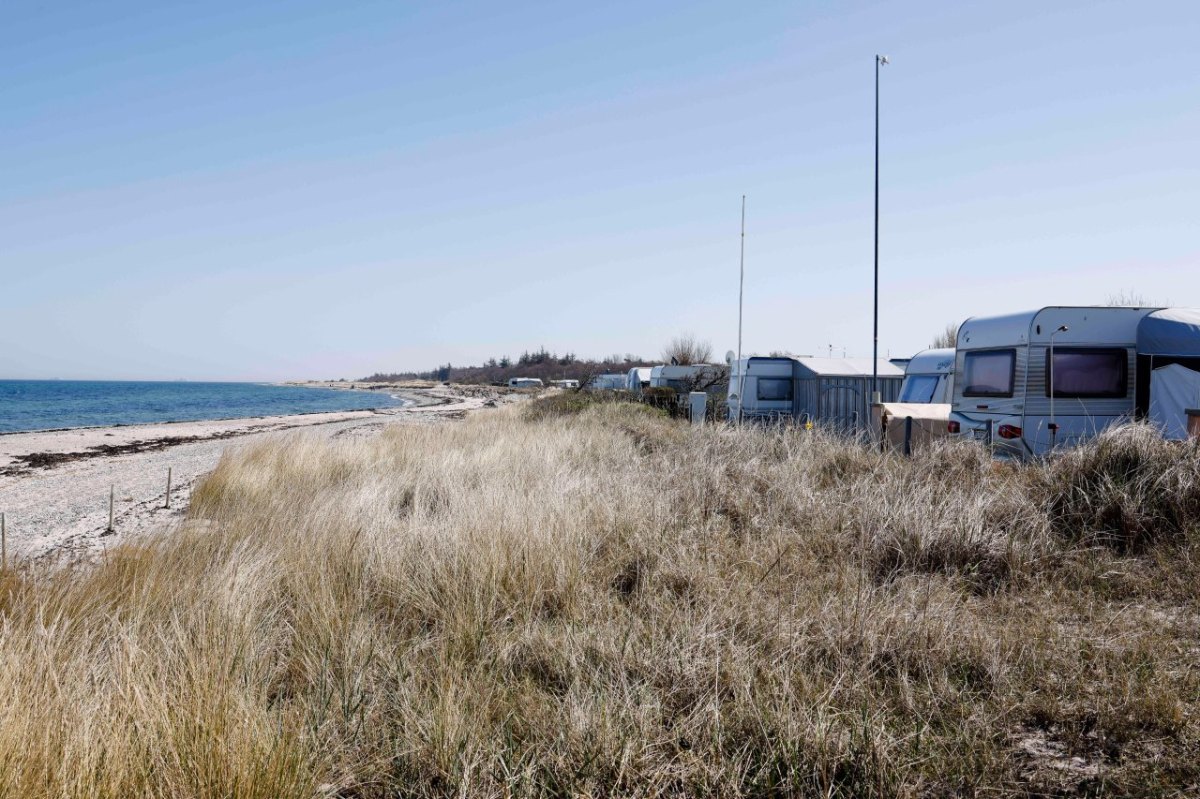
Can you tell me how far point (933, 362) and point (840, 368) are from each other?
263 centimetres

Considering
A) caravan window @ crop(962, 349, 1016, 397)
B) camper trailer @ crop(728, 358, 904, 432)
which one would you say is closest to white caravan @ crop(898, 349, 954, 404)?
camper trailer @ crop(728, 358, 904, 432)

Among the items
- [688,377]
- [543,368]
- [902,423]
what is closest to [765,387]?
[902,423]

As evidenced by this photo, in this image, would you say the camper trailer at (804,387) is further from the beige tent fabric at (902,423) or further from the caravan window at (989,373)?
the caravan window at (989,373)

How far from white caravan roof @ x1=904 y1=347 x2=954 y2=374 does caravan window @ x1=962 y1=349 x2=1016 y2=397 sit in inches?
127

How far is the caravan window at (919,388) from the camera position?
1553 cm

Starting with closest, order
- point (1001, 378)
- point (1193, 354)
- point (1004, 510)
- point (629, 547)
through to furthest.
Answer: point (629, 547) → point (1004, 510) → point (1193, 354) → point (1001, 378)

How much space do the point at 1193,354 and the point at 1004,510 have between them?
6.01m

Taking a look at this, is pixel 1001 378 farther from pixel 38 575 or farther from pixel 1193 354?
pixel 38 575

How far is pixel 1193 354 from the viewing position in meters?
9.47

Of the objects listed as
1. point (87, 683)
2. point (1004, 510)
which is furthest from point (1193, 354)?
point (87, 683)

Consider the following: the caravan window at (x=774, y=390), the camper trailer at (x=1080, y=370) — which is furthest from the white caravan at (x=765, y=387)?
the camper trailer at (x=1080, y=370)

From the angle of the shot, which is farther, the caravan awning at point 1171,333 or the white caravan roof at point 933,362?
the white caravan roof at point 933,362

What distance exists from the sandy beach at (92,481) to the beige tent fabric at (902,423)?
937cm

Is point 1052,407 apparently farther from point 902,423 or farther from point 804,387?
point 804,387
